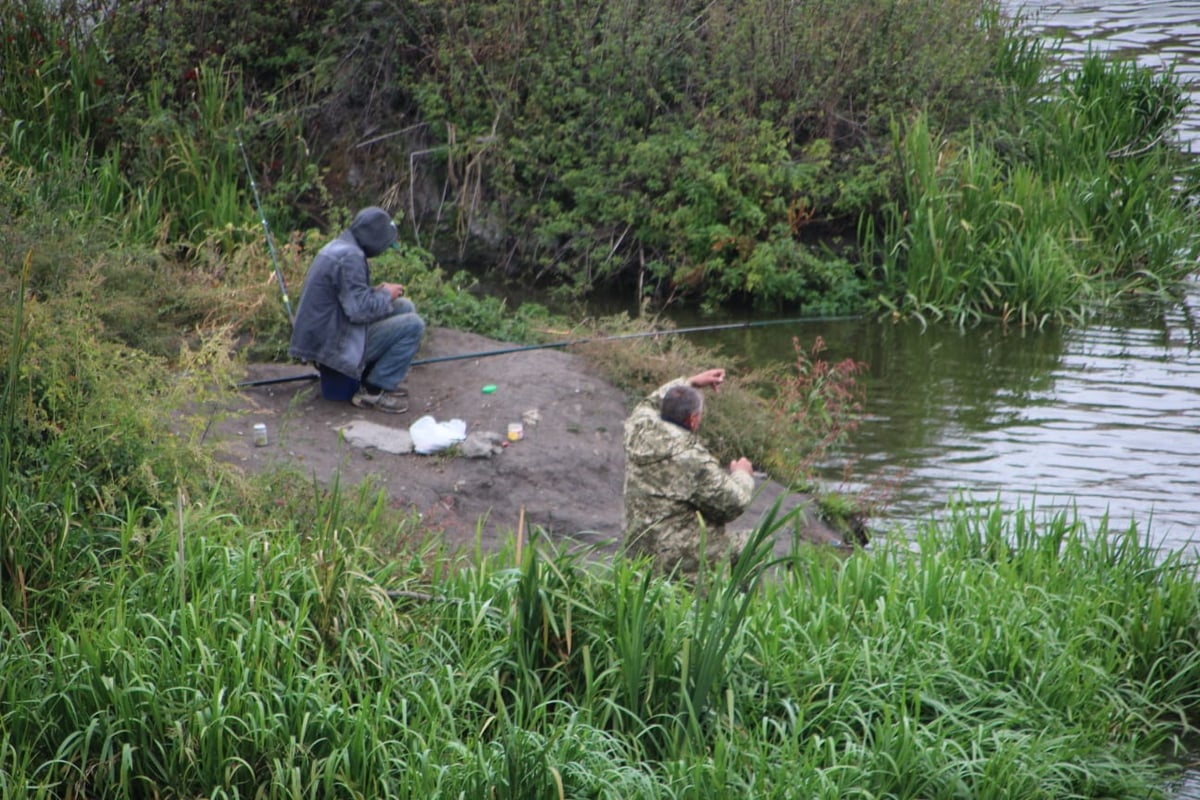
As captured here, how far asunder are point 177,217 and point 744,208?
17.0 feet

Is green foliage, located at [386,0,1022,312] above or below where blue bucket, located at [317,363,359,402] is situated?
above

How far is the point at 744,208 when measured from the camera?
42.4 feet

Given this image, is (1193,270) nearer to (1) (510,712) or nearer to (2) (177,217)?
(2) (177,217)

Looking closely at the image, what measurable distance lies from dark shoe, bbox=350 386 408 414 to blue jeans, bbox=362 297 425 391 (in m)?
0.07

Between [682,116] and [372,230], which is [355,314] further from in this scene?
[682,116]

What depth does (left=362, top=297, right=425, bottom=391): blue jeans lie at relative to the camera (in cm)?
908

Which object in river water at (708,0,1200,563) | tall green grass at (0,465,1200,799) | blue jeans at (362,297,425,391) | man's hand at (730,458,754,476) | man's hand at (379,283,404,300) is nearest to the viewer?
tall green grass at (0,465,1200,799)

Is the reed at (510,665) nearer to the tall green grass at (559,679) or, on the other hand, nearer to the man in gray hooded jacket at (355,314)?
the tall green grass at (559,679)

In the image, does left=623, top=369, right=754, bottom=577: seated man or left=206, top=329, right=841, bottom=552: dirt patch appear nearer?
left=623, top=369, right=754, bottom=577: seated man

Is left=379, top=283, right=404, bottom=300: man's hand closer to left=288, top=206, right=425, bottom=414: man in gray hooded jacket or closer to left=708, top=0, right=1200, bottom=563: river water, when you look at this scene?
left=288, top=206, right=425, bottom=414: man in gray hooded jacket

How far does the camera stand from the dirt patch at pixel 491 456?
7.84m

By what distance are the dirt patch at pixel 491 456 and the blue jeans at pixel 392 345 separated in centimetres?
25

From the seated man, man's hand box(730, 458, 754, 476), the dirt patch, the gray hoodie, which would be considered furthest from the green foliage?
the seated man

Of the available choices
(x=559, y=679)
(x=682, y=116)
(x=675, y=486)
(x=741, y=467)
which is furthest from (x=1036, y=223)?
(x=559, y=679)
